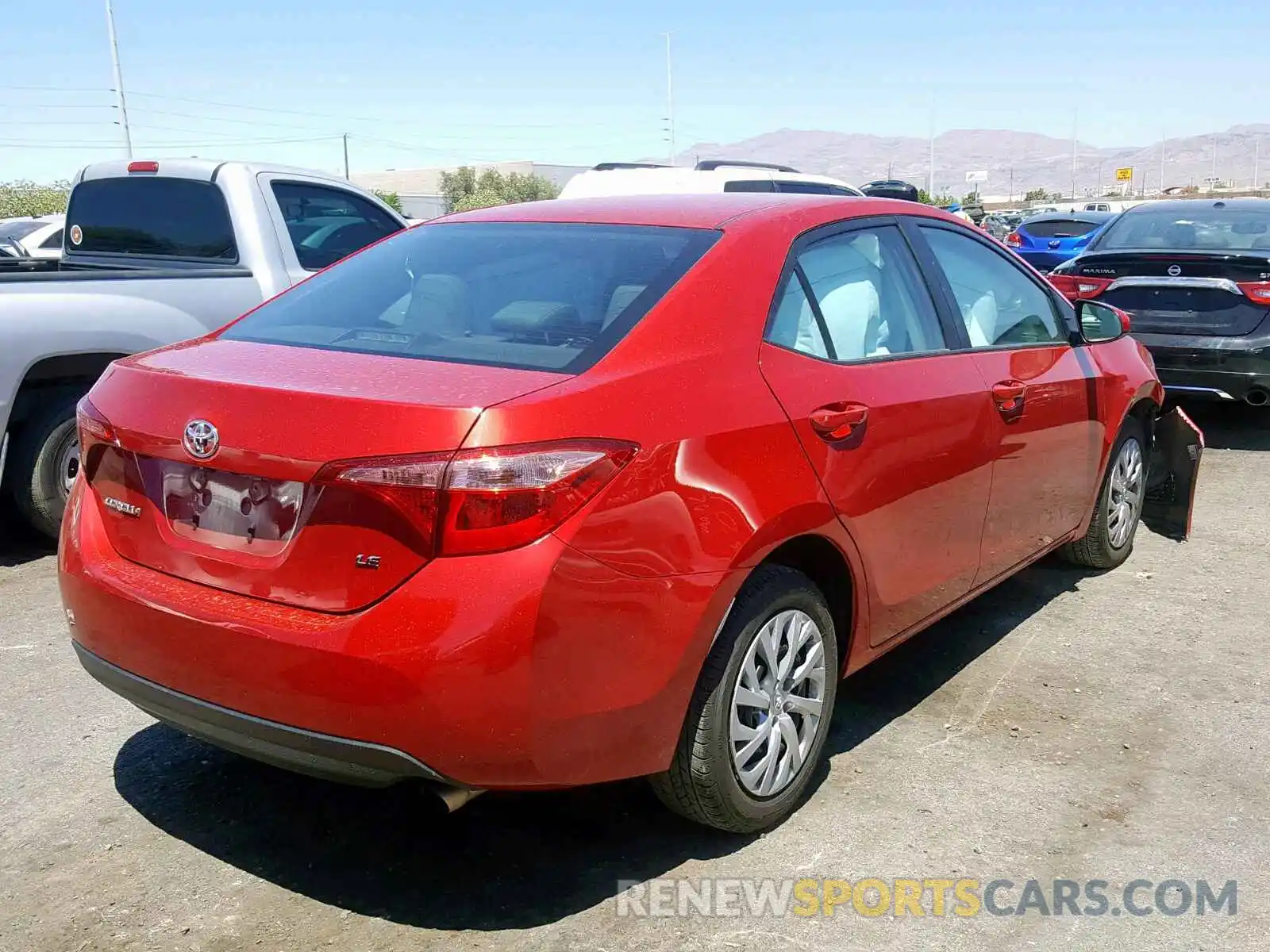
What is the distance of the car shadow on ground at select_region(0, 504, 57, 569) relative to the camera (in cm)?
614

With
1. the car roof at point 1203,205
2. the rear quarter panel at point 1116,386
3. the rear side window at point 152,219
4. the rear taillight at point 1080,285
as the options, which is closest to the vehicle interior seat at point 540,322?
the rear quarter panel at point 1116,386

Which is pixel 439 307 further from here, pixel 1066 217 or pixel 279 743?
pixel 1066 217

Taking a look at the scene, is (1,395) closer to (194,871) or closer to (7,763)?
(7,763)

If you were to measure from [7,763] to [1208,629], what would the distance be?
4.44m

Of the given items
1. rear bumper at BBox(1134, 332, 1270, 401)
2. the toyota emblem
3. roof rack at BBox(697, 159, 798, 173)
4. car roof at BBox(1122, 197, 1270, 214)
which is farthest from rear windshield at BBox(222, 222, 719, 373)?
roof rack at BBox(697, 159, 798, 173)

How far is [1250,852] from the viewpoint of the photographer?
338 centimetres

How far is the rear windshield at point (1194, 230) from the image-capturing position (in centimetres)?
863

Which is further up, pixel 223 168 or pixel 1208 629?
pixel 223 168

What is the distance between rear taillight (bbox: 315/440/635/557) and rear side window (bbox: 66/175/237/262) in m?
4.61

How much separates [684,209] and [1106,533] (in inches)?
115

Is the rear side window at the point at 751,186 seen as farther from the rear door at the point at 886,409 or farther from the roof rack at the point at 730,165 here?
the rear door at the point at 886,409

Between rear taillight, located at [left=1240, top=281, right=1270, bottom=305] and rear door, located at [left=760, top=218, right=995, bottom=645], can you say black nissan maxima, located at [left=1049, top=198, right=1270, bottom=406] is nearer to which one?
rear taillight, located at [left=1240, top=281, right=1270, bottom=305]

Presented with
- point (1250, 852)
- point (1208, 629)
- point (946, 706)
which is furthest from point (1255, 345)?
point (1250, 852)

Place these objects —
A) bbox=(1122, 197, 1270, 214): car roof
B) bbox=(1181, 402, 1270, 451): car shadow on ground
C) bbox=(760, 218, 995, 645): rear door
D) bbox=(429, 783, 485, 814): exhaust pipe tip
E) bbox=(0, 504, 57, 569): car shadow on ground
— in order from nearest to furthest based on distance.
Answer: bbox=(429, 783, 485, 814): exhaust pipe tip
bbox=(760, 218, 995, 645): rear door
bbox=(0, 504, 57, 569): car shadow on ground
bbox=(1181, 402, 1270, 451): car shadow on ground
bbox=(1122, 197, 1270, 214): car roof
